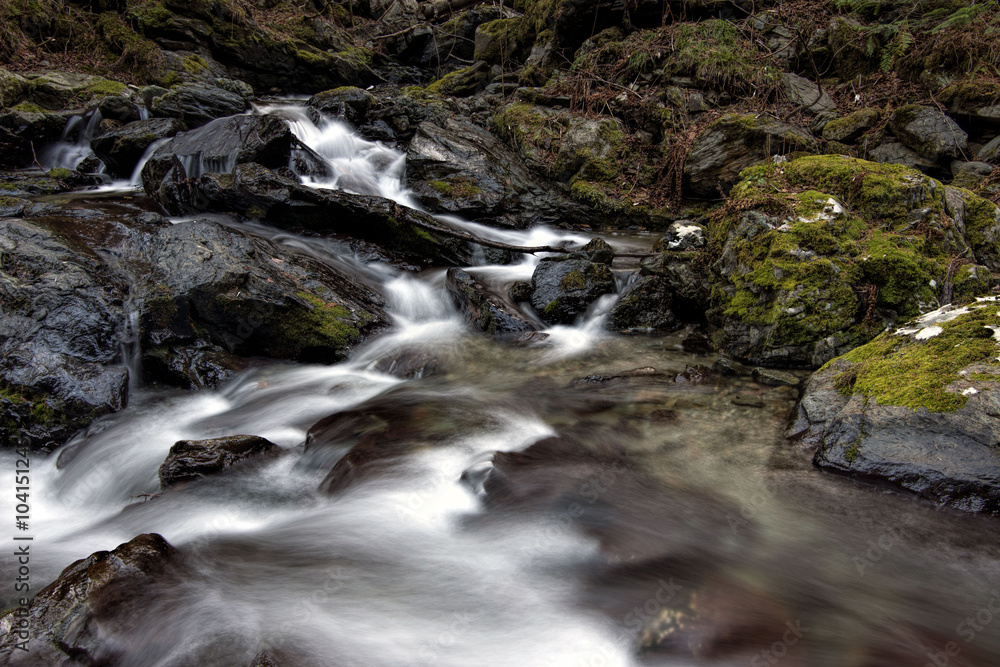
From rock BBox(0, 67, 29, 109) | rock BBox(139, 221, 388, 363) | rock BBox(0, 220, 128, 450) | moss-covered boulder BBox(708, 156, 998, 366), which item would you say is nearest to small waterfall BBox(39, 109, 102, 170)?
rock BBox(0, 67, 29, 109)

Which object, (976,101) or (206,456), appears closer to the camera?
(206,456)

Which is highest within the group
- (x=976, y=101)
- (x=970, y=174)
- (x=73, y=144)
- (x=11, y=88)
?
(x=11, y=88)

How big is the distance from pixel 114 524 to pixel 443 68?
18188 millimetres

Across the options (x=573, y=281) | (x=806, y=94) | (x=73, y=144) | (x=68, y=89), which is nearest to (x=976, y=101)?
(x=806, y=94)

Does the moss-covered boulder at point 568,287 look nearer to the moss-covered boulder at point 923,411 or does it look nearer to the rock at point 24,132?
the moss-covered boulder at point 923,411

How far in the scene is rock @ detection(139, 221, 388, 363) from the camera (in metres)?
5.20

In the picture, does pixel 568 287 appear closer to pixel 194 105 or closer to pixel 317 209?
pixel 317 209

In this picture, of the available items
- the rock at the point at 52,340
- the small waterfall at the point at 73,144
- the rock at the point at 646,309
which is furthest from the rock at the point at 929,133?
the small waterfall at the point at 73,144

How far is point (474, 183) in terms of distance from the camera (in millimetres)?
9398

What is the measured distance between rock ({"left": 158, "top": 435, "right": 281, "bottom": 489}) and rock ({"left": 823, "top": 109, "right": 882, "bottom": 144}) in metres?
9.71

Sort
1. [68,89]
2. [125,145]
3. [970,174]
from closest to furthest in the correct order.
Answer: [970,174] < [125,145] < [68,89]

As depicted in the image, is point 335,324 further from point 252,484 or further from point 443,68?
point 443,68

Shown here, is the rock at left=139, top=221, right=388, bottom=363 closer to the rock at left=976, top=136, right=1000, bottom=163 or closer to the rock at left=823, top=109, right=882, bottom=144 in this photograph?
the rock at left=823, top=109, right=882, bottom=144

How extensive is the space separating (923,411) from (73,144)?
14.7 m
